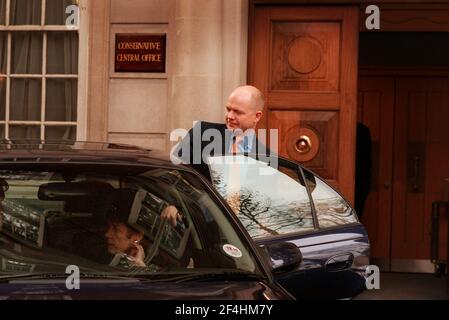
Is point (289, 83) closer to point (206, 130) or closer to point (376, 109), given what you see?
point (376, 109)

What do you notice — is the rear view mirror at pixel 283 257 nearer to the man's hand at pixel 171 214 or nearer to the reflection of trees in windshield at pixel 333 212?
the man's hand at pixel 171 214

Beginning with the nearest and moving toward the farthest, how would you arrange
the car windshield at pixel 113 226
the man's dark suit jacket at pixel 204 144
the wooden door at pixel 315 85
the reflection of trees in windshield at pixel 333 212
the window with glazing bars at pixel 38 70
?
the car windshield at pixel 113 226
the man's dark suit jacket at pixel 204 144
the reflection of trees in windshield at pixel 333 212
the wooden door at pixel 315 85
the window with glazing bars at pixel 38 70

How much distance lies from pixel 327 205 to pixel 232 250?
5.49 ft

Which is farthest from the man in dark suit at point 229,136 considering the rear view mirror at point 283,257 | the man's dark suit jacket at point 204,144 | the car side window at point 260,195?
the rear view mirror at point 283,257

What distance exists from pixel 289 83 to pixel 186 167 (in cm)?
531

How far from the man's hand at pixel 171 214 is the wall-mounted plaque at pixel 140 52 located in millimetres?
5408

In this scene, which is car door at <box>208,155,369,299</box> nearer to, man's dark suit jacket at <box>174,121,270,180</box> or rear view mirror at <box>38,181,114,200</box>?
man's dark suit jacket at <box>174,121,270,180</box>

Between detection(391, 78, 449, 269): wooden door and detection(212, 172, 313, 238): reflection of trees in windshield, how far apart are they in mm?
6544

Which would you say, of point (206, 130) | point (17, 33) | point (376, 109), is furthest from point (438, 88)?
point (206, 130)

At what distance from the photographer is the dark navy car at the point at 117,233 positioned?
12.3 feet

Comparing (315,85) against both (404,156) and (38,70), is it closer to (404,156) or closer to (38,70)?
(404,156)

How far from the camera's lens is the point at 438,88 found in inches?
472

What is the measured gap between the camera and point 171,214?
4625 millimetres
